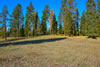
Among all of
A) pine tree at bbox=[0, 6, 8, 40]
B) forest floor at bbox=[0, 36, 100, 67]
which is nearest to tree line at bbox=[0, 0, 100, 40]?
pine tree at bbox=[0, 6, 8, 40]

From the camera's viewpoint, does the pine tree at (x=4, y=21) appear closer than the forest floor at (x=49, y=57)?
No

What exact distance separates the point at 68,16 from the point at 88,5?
8313 millimetres

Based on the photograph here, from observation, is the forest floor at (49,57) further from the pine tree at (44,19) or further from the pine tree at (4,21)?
the pine tree at (44,19)

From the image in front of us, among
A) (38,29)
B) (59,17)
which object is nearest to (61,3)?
(59,17)

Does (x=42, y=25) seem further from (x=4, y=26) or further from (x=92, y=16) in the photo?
(x=92, y=16)

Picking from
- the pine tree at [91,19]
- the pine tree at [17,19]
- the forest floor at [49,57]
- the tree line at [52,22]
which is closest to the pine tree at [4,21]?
the tree line at [52,22]

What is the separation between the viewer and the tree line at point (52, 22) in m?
26.0

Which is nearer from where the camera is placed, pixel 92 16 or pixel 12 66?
pixel 12 66

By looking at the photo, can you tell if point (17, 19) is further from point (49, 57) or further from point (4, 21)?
point (49, 57)

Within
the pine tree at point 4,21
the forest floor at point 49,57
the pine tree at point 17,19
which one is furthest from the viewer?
the pine tree at point 17,19

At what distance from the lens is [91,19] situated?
26.9 m

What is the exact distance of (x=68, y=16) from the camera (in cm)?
3381

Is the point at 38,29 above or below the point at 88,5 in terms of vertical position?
below

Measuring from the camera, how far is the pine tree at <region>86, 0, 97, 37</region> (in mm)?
25719
